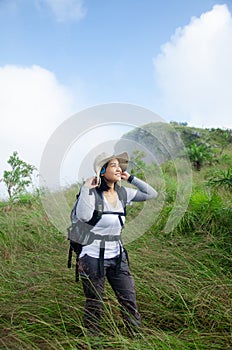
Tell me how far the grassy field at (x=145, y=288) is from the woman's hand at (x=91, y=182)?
807 millimetres

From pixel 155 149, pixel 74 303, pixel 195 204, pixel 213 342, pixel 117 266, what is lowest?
pixel 213 342

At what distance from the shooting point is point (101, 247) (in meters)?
2.44

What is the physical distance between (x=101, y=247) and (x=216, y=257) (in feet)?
5.73

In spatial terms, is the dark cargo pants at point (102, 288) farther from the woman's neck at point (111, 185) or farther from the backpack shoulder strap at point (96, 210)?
the woman's neck at point (111, 185)

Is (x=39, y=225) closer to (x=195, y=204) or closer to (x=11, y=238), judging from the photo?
(x=11, y=238)

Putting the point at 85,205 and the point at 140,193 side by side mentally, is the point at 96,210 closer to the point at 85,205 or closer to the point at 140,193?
the point at 85,205

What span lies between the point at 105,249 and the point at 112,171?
52cm

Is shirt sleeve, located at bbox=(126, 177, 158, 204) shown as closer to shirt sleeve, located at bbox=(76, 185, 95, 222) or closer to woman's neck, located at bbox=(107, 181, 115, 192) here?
woman's neck, located at bbox=(107, 181, 115, 192)

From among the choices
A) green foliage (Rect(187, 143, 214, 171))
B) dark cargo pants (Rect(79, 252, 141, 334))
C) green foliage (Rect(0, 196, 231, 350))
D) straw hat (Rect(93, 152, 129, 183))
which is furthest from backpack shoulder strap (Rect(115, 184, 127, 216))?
green foliage (Rect(187, 143, 214, 171))

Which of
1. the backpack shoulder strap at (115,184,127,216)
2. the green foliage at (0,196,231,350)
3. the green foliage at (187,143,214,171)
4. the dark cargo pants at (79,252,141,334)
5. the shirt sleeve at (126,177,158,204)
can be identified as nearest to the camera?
the green foliage at (0,196,231,350)

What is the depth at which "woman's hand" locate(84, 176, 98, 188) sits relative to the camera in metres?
2.39

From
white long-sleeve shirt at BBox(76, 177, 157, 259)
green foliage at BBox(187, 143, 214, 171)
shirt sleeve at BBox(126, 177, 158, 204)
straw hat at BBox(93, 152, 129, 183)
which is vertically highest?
green foliage at BBox(187, 143, 214, 171)

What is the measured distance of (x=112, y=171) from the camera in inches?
98.0

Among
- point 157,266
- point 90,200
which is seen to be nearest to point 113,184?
point 90,200
